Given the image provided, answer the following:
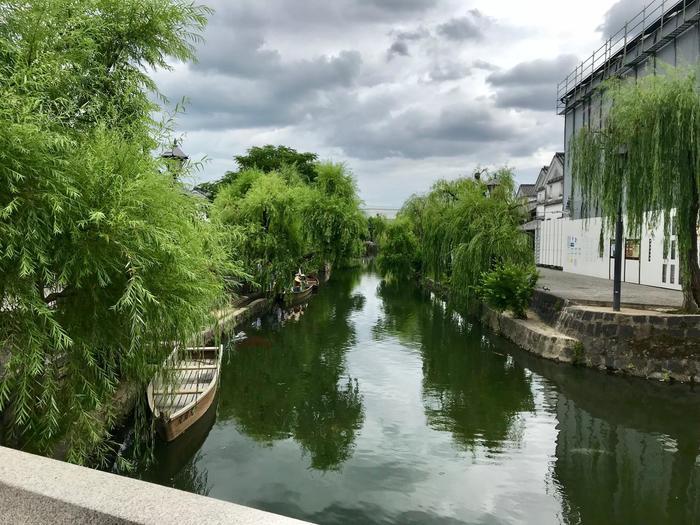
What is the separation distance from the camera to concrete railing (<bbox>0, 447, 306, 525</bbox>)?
222 cm

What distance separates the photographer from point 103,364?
5.18m

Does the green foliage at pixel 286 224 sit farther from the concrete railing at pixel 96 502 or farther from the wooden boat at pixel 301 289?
the concrete railing at pixel 96 502

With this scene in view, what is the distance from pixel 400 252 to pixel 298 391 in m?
24.0

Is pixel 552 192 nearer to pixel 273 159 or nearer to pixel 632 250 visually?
pixel 632 250

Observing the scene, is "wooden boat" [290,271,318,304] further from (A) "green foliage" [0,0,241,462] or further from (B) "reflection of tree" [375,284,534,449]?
(A) "green foliage" [0,0,241,462]

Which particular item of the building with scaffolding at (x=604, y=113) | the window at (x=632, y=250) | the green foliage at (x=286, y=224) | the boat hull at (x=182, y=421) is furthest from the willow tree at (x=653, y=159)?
the green foliage at (x=286, y=224)

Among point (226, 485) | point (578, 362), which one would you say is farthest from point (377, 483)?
point (578, 362)

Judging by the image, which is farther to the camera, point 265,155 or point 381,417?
point 265,155

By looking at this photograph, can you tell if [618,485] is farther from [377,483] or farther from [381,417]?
[381,417]

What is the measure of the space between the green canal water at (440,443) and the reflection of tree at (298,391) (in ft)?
0.13

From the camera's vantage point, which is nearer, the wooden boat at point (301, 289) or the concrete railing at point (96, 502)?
the concrete railing at point (96, 502)

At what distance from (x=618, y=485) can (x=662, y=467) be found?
1.03 metres

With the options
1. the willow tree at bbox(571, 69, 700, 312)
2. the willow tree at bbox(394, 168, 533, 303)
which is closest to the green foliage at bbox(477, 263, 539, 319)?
the willow tree at bbox(394, 168, 533, 303)

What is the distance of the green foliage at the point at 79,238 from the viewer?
3.89 metres
